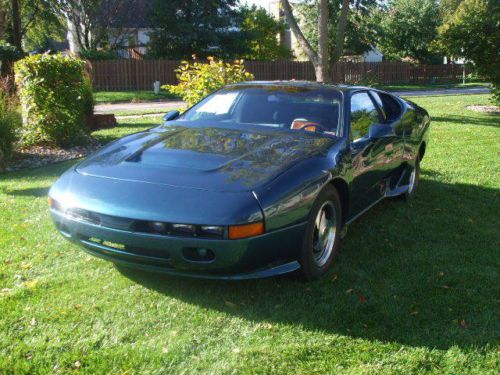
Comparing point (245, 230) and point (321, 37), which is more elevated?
point (321, 37)

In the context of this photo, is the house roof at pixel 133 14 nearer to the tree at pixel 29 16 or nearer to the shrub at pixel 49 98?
the tree at pixel 29 16

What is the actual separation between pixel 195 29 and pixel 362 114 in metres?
24.9

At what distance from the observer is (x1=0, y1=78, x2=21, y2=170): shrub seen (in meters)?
7.43

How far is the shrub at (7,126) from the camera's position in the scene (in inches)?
293

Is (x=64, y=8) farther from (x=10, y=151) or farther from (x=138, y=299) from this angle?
(x=138, y=299)

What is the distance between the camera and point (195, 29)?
1105 inches

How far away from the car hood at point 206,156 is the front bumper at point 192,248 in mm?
359

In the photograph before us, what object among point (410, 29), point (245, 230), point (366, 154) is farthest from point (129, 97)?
point (410, 29)

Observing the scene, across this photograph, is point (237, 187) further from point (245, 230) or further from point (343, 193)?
point (343, 193)

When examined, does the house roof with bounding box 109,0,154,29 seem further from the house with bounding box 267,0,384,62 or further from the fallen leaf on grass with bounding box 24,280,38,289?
the fallen leaf on grass with bounding box 24,280,38,289

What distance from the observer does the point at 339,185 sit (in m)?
4.01

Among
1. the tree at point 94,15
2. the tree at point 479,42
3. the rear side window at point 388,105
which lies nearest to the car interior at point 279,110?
the rear side window at point 388,105

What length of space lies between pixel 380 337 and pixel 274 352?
0.66 meters

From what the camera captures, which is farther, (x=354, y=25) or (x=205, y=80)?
(x=354, y=25)
